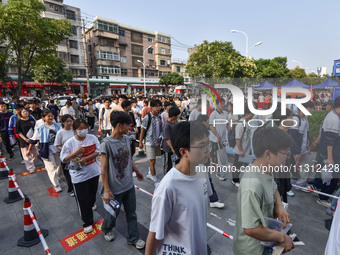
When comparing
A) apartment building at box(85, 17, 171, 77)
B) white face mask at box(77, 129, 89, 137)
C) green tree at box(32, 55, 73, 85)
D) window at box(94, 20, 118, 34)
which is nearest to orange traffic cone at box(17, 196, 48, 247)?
white face mask at box(77, 129, 89, 137)

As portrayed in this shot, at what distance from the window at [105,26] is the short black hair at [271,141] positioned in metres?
42.7


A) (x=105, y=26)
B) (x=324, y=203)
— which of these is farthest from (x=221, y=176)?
(x=105, y=26)

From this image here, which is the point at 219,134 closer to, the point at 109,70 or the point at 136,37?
the point at 109,70

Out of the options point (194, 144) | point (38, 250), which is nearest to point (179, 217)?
point (194, 144)

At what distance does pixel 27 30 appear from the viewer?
412 inches

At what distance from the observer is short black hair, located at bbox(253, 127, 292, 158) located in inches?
60.2

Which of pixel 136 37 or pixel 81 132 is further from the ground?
pixel 136 37

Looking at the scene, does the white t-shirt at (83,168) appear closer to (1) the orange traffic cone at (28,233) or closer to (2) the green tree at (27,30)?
(1) the orange traffic cone at (28,233)

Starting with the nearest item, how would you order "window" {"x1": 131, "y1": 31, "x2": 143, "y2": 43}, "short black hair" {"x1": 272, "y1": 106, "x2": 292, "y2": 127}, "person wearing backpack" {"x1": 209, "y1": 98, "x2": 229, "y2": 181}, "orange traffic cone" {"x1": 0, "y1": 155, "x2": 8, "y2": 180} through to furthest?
"short black hair" {"x1": 272, "y1": 106, "x2": 292, "y2": 127}
"person wearing backpack" {"x1": 209, "y1": 98, "x2": 229, "y2": 181}
"orange traffic cone" {"x1": 0, "y1": 155, "x2": 8, "y2": 180}
"window" {"x1": 131, "y1": 31, "x2": 143, "y2": 43}

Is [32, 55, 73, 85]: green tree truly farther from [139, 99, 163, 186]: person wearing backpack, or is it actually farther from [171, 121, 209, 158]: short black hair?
[171, 121, 209, 158]: short black hair

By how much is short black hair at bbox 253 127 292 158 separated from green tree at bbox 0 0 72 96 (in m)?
12.9

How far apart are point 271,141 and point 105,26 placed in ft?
143

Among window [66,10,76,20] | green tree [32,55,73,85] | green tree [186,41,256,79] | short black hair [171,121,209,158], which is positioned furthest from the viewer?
window [66,10,76,20]

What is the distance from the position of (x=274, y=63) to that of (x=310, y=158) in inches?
1767
